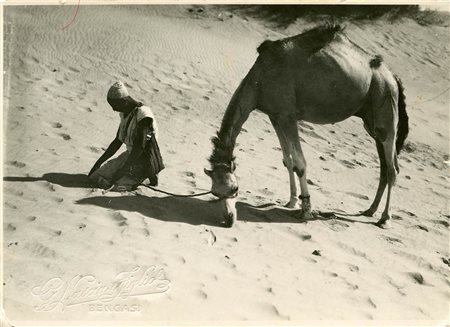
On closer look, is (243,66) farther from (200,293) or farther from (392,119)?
(200,293)

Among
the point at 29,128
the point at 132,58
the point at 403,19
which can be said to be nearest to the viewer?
the point at 29,128

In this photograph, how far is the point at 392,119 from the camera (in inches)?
256

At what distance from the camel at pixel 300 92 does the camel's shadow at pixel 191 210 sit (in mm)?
246

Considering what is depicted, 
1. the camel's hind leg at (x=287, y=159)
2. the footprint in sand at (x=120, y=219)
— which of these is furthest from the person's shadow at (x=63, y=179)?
the camel's hind leg at (x=287, y=159)

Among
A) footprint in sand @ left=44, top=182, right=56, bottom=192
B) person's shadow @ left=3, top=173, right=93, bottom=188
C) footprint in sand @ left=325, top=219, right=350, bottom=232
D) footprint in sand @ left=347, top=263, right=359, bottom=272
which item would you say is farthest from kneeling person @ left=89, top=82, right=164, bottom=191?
footprint in sand @ left=347, top=263, right=359, bottom=272

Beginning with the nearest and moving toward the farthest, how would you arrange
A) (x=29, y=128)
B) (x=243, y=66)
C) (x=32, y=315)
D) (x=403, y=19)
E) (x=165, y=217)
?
(x=32, y=315)
(x=165, y=217)
(x=29, y=128)
(x=243, y=66)
(x=403, y=19)

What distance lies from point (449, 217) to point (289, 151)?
2422mm

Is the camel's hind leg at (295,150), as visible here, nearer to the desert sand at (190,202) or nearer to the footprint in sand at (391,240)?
the desert sand at (190,202)

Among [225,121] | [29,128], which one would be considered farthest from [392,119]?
[29,128]

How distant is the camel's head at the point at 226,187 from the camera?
574 centimetres

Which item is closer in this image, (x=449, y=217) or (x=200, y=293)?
(x=200, y=293)

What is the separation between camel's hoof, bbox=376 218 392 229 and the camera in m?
6.54

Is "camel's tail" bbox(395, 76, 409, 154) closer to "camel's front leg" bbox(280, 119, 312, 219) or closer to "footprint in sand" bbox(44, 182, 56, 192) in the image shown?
"camel's front leg" bbox(280, 119, 312, 219)
